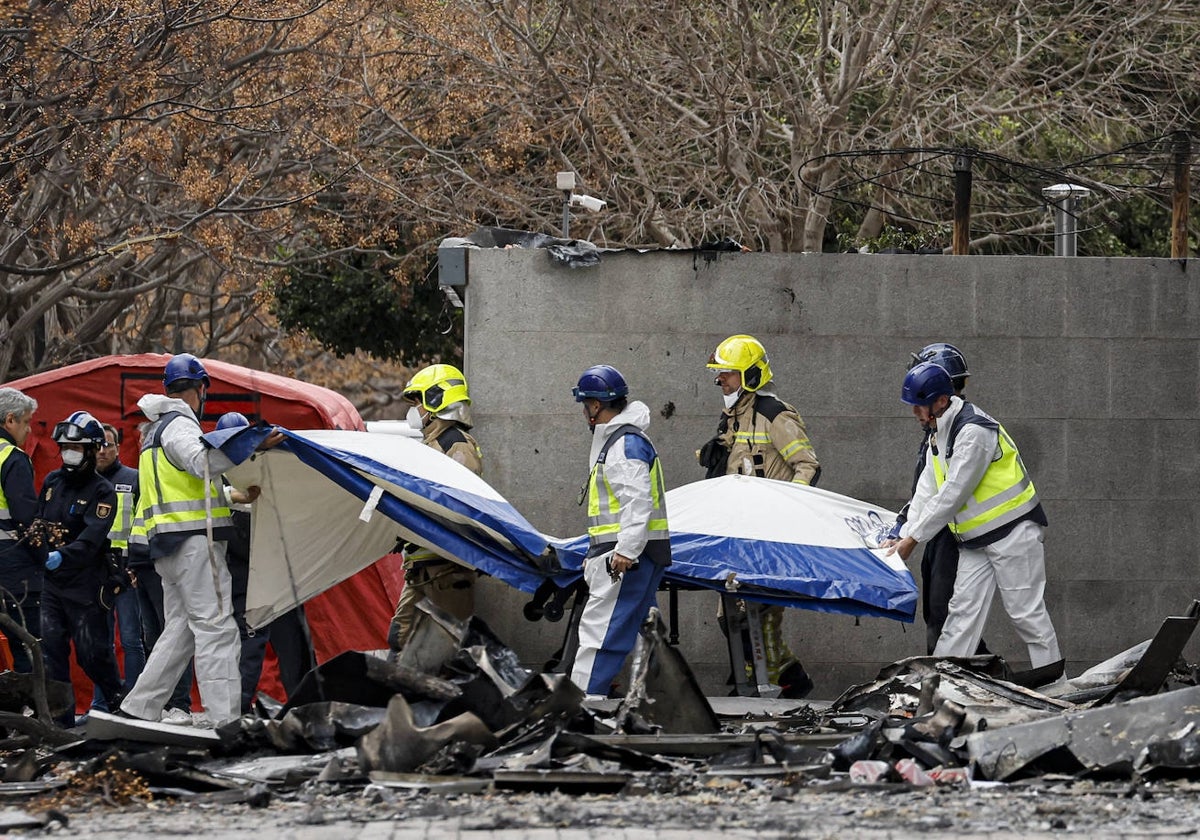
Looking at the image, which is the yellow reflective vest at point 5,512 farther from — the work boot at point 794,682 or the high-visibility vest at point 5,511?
the work boot at point 794,682

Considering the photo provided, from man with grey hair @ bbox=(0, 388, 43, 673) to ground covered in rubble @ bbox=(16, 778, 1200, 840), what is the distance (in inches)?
160

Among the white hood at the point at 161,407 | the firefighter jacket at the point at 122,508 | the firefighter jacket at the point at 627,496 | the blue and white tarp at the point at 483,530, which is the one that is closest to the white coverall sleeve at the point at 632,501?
the firefighter jacket at the point at 627,496

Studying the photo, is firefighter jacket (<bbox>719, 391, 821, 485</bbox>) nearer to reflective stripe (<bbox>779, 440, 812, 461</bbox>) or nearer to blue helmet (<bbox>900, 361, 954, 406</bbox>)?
reflective stripe (<bbox>779, 440, 812, 461</bbox>)

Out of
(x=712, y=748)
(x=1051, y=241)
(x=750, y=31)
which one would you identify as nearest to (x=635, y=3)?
(x=750, y=31)

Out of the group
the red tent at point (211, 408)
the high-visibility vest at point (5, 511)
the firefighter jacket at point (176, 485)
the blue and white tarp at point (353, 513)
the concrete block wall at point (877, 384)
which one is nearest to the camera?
the blue and white tarp at point (353, 513)

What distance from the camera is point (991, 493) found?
901 cm

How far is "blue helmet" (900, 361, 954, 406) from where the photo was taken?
8992 mm

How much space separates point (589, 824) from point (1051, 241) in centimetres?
1425

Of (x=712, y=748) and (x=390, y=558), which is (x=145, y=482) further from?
(x=712, y=748)

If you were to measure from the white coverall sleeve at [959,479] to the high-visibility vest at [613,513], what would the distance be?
1412mm

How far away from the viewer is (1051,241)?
61.1 ft

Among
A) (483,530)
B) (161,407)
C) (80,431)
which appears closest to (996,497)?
(483,530)

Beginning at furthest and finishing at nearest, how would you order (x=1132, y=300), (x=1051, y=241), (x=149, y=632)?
(x=1051, y=241) → (x=1132, y=300) → (x=149, y=632)

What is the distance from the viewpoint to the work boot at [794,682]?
32.3 feet
